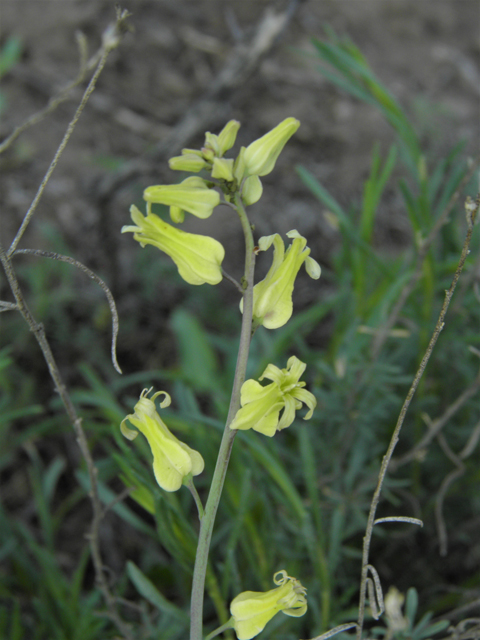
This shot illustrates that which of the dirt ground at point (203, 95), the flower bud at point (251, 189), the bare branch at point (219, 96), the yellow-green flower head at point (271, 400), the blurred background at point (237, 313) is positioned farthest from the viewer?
the dirt ground at point (203, 95)

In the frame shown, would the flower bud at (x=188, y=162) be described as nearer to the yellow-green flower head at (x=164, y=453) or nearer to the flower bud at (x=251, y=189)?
the flower bud at (x=251, y=189)

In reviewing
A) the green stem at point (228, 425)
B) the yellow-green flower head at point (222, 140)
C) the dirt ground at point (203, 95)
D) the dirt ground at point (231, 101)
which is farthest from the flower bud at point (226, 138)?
the dirt ground at point (231, 101)

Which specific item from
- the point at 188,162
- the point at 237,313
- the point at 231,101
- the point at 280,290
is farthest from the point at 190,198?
the point at 231,101

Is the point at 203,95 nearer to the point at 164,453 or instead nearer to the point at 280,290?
the point at 280,290

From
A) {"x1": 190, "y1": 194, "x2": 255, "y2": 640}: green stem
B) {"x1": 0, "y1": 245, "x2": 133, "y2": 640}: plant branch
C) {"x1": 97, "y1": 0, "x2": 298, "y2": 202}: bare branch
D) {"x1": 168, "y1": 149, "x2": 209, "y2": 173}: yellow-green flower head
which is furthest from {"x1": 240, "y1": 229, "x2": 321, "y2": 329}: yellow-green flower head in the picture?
{"x1": 97, "y1": 0, "x2": 298, "y2": 202}: bare branch

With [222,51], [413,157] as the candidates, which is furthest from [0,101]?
[413,157]
